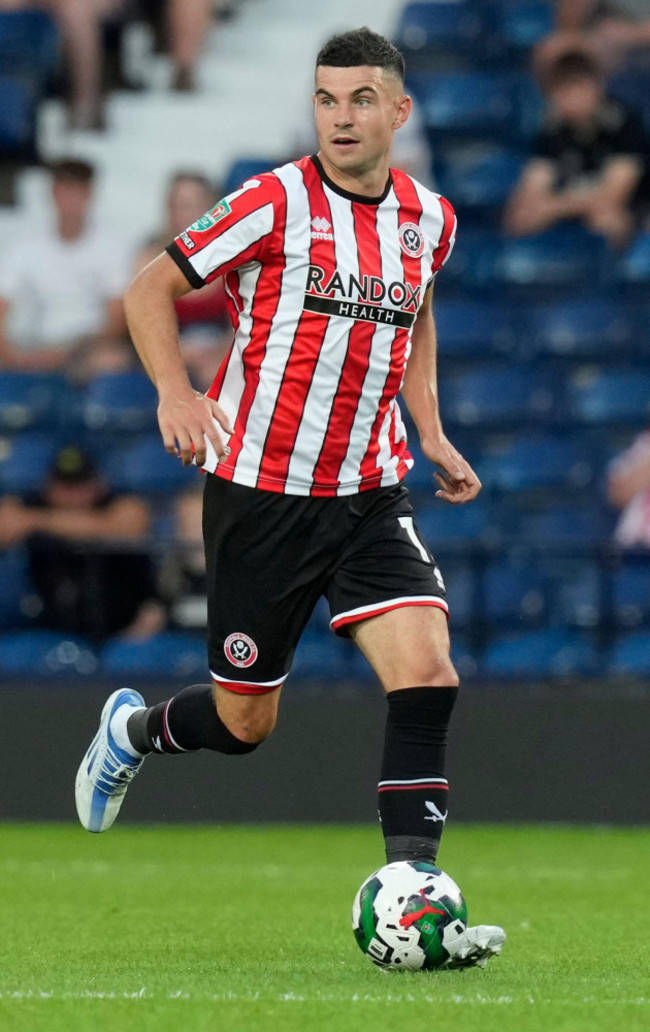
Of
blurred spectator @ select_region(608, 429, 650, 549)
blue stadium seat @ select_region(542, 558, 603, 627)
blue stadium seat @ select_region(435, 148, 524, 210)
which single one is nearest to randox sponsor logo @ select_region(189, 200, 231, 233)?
blue stadium seat @ select_region(542, 558, 603, 627)

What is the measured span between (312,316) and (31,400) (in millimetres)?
6495

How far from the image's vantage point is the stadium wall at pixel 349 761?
8.96 m

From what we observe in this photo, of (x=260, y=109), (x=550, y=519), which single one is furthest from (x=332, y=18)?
(x=550, y=519)

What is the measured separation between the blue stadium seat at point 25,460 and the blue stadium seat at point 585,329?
2999mm

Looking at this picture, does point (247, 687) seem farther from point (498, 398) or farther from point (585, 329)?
point (585, 329)

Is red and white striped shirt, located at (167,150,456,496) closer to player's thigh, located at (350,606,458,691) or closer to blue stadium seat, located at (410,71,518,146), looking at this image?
player's thigh, located at (350,606,458,691)

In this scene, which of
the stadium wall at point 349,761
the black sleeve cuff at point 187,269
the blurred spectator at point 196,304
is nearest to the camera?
the black sleeve cuff at point 187,269

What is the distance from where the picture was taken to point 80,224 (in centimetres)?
1152

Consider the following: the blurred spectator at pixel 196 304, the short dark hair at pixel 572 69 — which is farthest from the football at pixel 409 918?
the short dark hair at pixel 572 69

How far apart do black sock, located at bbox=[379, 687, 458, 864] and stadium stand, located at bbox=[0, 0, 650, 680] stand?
4.61 meters

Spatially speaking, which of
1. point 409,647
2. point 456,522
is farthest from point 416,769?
point 456,522

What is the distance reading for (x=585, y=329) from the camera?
1095cm

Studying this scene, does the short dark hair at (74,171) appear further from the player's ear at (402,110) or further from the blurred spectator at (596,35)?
the player's ear at (402,110)

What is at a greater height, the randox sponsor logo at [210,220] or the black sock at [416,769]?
the randox sponsor logo at [210,220]
